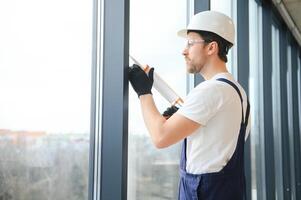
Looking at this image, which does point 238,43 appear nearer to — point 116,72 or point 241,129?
point 241,129

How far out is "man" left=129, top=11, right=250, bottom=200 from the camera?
136 centimetres

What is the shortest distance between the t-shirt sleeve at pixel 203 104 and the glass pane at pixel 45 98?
361 millimetres

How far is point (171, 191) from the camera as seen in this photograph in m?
2.06

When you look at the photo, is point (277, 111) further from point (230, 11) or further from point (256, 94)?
point (230, 11)

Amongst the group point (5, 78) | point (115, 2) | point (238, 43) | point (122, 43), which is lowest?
point (5, 78)

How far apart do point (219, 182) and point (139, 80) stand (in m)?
0.46

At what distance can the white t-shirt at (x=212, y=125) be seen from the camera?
136 centimetres

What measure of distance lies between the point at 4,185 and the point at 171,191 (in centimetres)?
112

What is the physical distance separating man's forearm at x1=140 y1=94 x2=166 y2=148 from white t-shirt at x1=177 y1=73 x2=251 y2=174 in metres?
0.08

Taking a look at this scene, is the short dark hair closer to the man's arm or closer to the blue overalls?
the blue overalls

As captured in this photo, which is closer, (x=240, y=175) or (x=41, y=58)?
(x=41, y=58)

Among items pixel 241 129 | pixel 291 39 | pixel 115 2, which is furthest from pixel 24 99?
pixel 291 39

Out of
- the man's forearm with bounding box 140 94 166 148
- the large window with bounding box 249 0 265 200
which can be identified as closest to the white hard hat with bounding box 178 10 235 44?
the man's forearm with bounding box 140 94 166 148

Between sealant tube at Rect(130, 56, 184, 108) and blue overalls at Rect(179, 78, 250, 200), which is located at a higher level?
sealant tube at Rect(130, 56, 184, 108)
